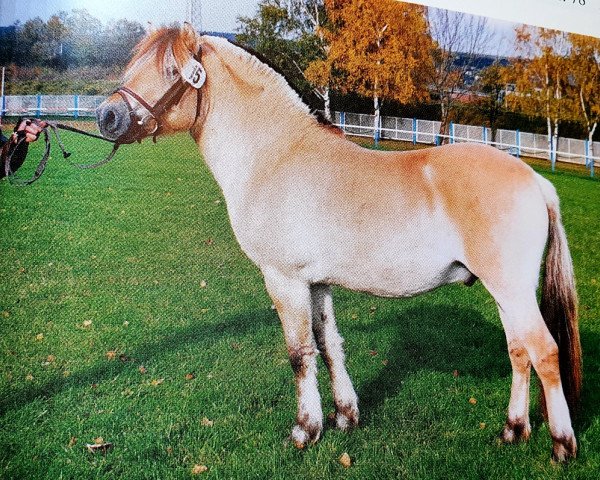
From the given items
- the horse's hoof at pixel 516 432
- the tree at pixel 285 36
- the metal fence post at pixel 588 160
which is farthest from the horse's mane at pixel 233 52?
the metal fence post at pixel 588 160

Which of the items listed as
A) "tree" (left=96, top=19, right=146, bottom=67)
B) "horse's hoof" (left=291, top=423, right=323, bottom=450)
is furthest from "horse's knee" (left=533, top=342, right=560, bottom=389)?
"tree" (left=96, top=19, right=146, bottom=67)

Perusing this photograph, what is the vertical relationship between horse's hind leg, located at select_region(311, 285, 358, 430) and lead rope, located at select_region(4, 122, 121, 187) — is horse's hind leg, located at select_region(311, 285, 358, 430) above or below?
below

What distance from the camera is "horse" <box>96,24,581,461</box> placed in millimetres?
1818

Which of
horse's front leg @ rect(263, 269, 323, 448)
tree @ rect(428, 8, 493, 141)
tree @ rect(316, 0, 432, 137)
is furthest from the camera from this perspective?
tree @ rect(428, 8, 493, 141)

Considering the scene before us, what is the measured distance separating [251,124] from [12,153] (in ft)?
2.45

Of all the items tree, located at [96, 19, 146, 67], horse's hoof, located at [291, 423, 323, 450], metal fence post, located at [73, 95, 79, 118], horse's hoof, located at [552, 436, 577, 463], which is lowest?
horse's hoof, located at [552, 436, 577, 463]

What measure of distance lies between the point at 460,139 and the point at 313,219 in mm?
899

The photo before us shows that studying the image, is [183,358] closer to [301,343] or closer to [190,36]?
[301,343]

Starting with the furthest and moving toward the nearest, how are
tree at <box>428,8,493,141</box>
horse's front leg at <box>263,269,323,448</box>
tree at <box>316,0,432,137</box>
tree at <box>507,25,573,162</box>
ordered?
1. tree at <box>507,25,573,162</box>
2. tree at <box>428,8,493,141</box>
3. tree at <box>316,0,432,137</box>
4. horse's front leg at <box>263,269,323,448</box>

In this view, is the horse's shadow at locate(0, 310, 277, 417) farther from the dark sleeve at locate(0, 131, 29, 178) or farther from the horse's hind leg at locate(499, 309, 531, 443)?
the horse's hind leg at locate(499, 309, 531, 443)

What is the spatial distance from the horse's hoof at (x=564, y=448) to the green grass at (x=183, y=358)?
0.10 feet

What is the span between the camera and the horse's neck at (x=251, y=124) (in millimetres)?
1930

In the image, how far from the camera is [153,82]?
1.86 m

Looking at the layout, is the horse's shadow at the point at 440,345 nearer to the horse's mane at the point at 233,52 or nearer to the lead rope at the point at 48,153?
the horse's mane at the point at 233,52
